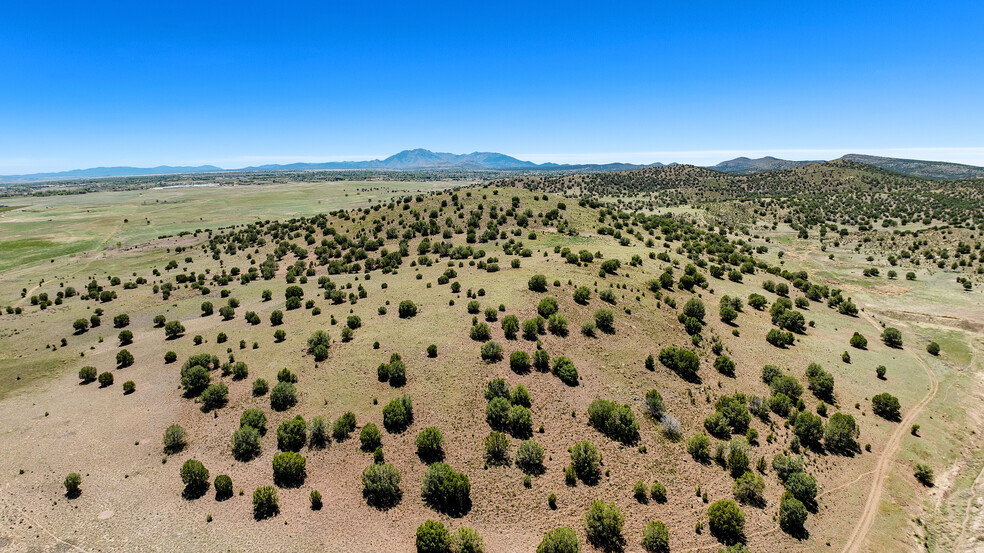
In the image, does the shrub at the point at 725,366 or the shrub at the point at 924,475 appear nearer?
the shrub at the point at 924,475

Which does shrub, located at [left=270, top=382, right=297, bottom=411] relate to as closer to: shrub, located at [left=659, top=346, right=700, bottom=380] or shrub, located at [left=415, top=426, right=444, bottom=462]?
shrub, located at [left=415, top=426, right=444, bottom=462]

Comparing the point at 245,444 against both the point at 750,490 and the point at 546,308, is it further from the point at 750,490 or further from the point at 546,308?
the point at 750,490

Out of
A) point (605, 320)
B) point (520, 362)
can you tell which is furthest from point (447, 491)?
point (605, 320)

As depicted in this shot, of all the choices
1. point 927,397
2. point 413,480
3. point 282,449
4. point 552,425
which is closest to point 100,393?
point 282,449

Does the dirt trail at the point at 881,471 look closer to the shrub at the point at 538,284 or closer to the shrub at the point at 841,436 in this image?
the shrub at the point at 841,436

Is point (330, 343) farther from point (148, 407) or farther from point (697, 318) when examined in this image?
point (697, 318)

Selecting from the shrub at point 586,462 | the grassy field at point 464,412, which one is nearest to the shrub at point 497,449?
the grassy field at point 464,412
